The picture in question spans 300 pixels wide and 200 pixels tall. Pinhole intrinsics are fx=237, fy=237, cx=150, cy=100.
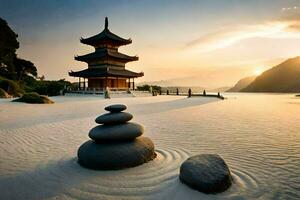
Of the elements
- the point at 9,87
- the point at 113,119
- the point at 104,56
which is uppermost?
the point at 104,56

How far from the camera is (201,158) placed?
5070 millimetres

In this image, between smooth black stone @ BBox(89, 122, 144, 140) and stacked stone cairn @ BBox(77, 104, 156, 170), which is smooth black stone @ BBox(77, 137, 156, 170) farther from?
smooth black stone @ BBox(89, 122, 144, 140)

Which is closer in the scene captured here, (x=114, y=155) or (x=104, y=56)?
(x=114, y=155)

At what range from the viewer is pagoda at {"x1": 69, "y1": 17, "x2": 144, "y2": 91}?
45094 millimetres

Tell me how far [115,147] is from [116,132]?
1.28 feet

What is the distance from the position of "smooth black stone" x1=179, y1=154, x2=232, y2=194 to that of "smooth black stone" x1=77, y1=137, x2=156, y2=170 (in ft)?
4.41

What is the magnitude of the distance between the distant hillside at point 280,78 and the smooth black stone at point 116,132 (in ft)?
538

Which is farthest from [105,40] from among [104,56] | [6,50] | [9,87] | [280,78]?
[280,78]

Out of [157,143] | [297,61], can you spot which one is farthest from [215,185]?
[297,61]

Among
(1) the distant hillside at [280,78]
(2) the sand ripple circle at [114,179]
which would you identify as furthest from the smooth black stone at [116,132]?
(1) the distant hillside at [280,78]

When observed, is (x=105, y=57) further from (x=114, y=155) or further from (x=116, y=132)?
(x=114, y=155)

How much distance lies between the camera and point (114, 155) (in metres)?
5.62

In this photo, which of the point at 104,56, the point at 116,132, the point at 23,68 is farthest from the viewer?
the point at 23,68

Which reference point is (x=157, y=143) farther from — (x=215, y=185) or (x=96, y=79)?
(x=96, y=79)
